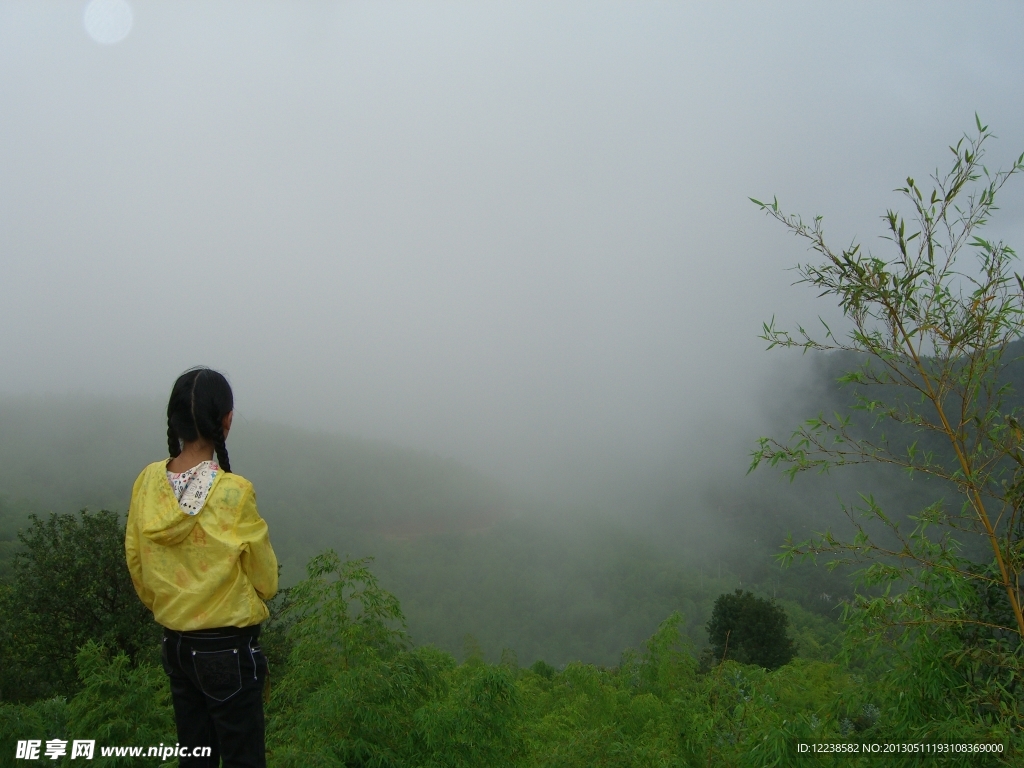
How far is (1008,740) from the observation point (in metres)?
2.56

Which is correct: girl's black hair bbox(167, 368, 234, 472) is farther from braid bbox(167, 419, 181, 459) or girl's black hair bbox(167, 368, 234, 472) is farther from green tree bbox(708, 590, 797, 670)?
green tree bbox(708, 590, 797, 670)

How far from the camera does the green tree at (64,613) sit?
11.2 meters

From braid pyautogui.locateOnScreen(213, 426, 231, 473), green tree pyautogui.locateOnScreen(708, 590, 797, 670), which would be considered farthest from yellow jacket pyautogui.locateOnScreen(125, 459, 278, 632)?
green tree pyautogui.locateOnScreen(708, 590, 797, 670)

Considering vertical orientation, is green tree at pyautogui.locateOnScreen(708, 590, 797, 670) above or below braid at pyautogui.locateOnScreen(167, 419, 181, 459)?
below

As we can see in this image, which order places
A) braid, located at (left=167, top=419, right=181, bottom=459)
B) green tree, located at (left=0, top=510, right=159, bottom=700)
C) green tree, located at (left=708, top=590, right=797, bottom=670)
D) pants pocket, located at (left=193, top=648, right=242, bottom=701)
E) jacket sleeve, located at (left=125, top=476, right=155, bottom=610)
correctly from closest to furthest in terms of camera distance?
pants pocket, located at (left=193, top=648, right=242, bottom=701), jacket sleeve, located at (left=125, top=476, right=155, bottom=610), braid, located at (left=167, top=419, right=181, bottom=459), green tree, located at (left=0, top=510, right=159, bottom=700), green tree, located at (left=708, top=590, right=797, bottom=670)

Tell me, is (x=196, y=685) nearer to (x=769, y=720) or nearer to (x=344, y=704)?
(x=344, y=704)

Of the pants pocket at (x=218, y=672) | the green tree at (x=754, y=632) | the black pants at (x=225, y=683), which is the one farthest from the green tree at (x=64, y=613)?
the green tree at (x=754, y=632)

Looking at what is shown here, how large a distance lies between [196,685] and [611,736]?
367 centimetres

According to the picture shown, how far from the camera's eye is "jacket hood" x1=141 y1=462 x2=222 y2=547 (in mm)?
1725

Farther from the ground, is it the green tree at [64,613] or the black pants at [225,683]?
the black pants at [225,683]

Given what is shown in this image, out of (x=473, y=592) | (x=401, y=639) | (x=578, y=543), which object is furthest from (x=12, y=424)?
(x=401, y=639)

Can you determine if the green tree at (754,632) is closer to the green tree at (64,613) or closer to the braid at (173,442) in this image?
the green tree at (64,613)

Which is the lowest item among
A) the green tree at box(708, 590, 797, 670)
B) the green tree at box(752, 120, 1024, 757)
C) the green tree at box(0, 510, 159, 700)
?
the green tree at box(708, 590, 797, 670)

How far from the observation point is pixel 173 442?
6.43 feet
